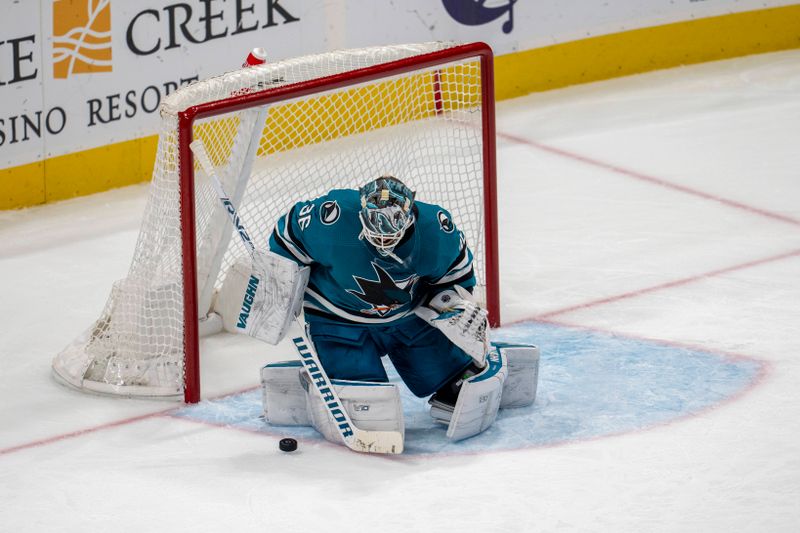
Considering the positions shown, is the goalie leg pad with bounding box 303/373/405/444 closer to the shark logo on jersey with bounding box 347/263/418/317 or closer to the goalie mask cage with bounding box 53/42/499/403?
the shark logo on jersey with bounding box 347/263/418/317

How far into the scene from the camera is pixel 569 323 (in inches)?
233

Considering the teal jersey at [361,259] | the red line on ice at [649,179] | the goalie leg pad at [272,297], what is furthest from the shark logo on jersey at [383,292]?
the red line on ice at [649,179]

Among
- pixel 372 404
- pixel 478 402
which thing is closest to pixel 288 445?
pixel 372 404

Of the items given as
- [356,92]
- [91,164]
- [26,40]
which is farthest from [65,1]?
[356,92]

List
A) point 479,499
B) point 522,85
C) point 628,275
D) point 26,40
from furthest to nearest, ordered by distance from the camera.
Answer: point 522,85 < point 26,40 < point 628,275 < point 479,499

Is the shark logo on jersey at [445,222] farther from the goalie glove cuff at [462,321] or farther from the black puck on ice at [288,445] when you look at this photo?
the black puck on ice at [288,445]

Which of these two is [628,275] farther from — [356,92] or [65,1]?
[65,1]

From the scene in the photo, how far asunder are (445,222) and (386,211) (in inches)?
12.2

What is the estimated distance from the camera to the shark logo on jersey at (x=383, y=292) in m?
4.84

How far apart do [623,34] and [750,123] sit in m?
0.91

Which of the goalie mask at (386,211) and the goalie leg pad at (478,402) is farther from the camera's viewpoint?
the goalie leg pad at (478,402)

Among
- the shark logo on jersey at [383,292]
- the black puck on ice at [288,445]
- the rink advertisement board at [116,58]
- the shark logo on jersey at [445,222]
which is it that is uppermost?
the rink advertisement board at [116,58]

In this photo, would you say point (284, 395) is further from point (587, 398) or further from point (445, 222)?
point (587, 398)

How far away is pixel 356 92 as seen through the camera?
6.98 m
